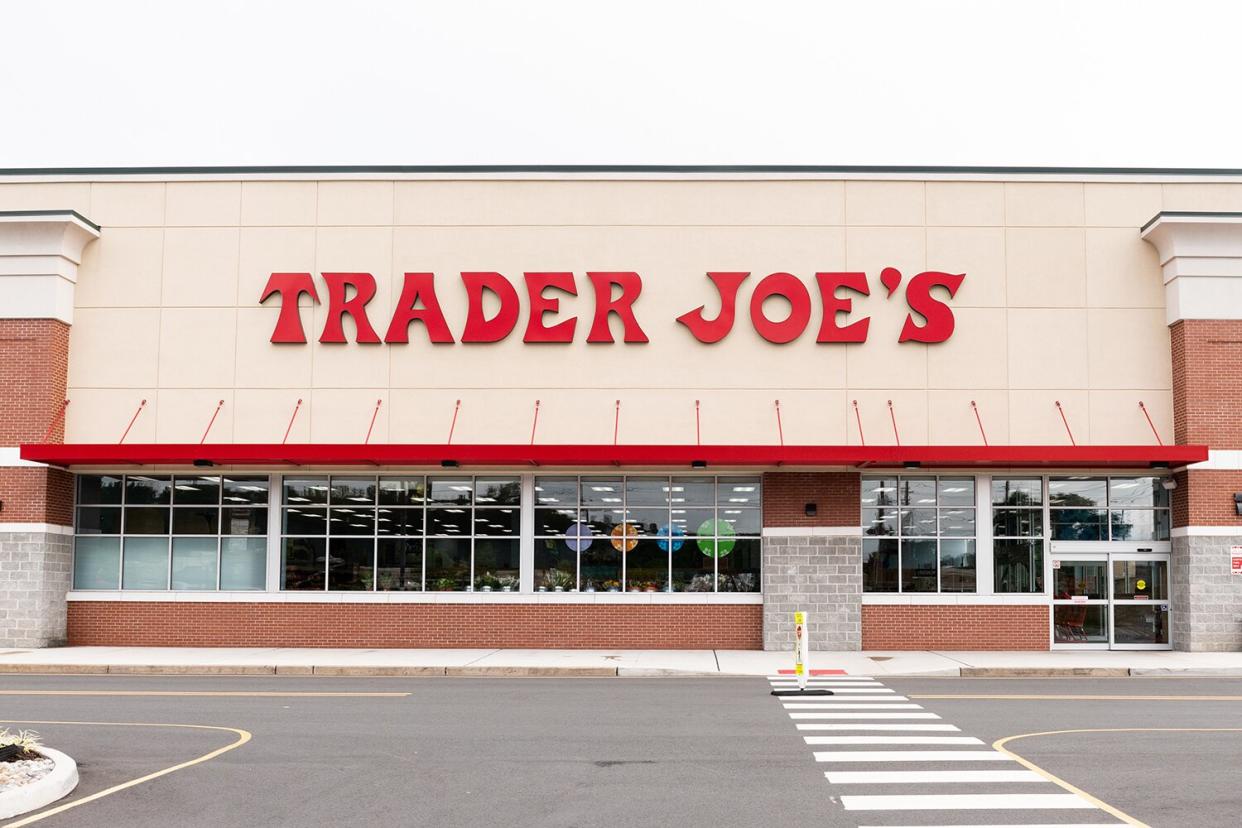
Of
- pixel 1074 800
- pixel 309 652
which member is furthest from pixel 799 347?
pixel 1074 800

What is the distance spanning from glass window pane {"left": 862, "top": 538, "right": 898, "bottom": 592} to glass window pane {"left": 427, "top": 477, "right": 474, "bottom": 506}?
28.1 feet

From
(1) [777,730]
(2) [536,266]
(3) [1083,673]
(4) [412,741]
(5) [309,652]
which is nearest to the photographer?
(4) [412,741]

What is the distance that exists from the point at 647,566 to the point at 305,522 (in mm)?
7497

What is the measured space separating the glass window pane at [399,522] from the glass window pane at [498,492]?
4.45 feet

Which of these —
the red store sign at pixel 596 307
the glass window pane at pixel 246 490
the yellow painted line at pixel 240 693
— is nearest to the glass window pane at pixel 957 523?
the red store sign at pixel 596 307

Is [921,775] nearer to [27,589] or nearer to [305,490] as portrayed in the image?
[305,490]

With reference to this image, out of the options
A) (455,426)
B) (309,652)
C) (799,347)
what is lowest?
(309,652)

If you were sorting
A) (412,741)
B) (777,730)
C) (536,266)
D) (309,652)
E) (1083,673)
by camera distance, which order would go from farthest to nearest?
(536,266) → (309,652) → (1083,673) → (777,730) → (412,741)

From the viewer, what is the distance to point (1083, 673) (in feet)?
72.9

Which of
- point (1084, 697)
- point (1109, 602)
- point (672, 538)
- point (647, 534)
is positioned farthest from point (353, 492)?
point (1109, 602)

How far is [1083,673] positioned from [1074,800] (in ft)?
41.8

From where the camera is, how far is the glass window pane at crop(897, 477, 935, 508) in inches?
1043

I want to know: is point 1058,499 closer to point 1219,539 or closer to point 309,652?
point 1219,539

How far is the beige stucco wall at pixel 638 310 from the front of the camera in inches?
1037
